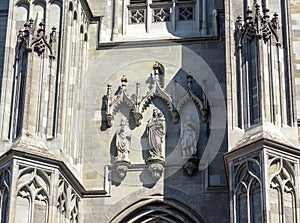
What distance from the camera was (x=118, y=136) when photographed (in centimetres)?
1612

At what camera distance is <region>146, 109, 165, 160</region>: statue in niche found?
625 inches

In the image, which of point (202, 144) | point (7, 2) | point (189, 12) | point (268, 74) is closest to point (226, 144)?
point (202, 144)

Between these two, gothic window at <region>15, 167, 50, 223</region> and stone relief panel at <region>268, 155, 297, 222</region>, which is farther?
gothic window at <region>15, 167, 50, 223</region>

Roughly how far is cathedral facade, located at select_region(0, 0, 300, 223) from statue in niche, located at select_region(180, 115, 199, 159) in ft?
0.06

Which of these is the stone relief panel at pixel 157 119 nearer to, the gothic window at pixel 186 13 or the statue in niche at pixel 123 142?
the statue in niche at pixel 123 142

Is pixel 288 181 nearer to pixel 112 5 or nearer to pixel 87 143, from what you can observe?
pixel 87 143

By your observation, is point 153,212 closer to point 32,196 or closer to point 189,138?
point 189,138

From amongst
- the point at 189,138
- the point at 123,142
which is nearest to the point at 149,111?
the point at 123,142

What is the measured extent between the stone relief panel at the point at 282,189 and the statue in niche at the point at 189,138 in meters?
2.31

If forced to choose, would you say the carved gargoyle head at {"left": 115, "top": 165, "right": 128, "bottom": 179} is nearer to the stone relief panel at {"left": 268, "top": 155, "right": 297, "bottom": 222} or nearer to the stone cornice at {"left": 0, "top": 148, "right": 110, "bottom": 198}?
the stone cornice at {"left": 0, "top": 148, "right": 110, "bottom": 198}

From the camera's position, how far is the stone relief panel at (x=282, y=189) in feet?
43.8

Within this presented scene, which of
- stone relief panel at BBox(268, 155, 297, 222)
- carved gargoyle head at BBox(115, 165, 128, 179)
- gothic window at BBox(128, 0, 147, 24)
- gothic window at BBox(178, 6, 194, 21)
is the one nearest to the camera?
stone relief panel at BBox(268, 155, 297, 222)

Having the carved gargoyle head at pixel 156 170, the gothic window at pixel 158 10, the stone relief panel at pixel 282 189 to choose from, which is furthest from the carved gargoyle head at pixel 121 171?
the gothic window at pixel 158 10

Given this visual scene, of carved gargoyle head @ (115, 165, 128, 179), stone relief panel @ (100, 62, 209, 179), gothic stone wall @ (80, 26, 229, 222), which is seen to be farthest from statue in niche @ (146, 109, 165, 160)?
carved gargoyle head @ (115, 165, 128, 179)
